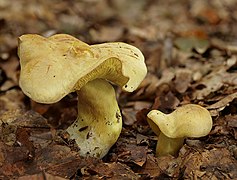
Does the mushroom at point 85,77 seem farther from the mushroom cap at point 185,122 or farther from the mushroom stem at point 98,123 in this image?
the mushroom cap at point 185,122

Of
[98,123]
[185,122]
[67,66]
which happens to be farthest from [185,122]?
[67,66]

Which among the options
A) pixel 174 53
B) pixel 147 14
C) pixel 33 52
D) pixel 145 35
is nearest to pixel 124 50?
pixel 33 52

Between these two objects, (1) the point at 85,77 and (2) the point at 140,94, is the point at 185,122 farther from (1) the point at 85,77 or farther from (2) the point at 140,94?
(2) the point at 140,94

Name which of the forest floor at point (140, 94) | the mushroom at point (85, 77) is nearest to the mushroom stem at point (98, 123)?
the mushroom at point (85, 77)

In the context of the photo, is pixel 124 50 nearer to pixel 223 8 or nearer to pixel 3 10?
pixel 3 10

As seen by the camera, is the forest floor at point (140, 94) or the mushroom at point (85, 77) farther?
the forest floor at point (140, 94)

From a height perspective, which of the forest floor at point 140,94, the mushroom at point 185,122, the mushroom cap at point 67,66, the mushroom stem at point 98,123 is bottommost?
the forest floor at point 140,94
